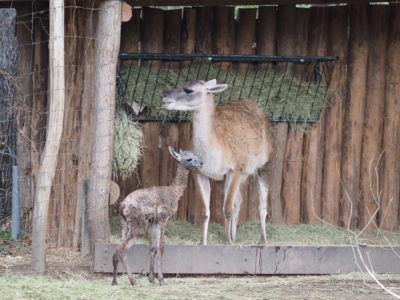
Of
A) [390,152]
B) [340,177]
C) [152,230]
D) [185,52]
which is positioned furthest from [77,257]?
[390,152]

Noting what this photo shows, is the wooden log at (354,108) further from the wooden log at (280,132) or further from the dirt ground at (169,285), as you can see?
the dirt ground at (169,285)

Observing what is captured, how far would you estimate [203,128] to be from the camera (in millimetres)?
9016

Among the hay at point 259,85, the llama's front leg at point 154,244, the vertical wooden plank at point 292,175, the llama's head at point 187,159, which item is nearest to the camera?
the llama's front leg at point 154,244

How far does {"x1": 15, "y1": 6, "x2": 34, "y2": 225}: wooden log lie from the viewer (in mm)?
9281

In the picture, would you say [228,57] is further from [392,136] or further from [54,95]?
[54,95]

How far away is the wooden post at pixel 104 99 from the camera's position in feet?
27.0

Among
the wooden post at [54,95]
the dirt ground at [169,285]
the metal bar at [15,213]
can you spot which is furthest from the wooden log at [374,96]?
the metal bar at [15,213]

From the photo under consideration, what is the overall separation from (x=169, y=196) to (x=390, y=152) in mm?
3976

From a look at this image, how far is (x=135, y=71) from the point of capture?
9.98 meters

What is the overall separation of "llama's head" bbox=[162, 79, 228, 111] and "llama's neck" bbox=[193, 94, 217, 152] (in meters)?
0.08

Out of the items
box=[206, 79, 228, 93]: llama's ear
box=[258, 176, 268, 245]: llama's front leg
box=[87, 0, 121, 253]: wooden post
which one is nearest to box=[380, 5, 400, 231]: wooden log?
box=[258, 176, 268, 245]: llama's front leg

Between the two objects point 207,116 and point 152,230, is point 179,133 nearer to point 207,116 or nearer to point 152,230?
point 207,116

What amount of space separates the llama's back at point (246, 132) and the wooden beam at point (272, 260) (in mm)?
1553

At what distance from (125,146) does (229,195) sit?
148 cm
